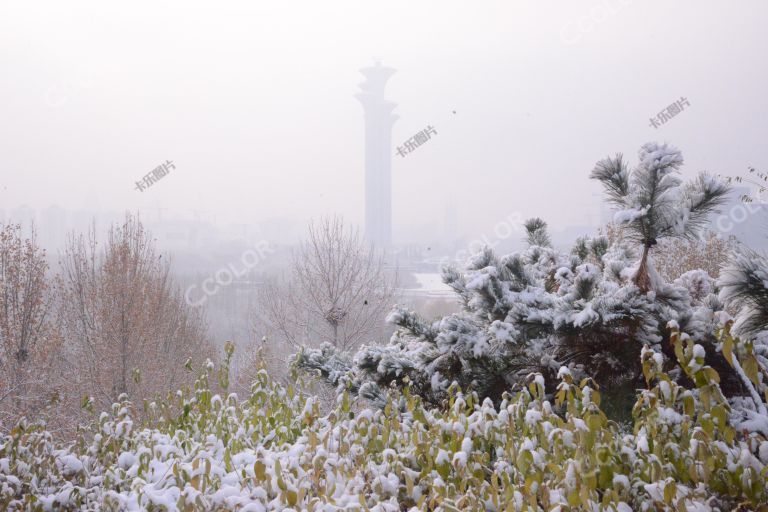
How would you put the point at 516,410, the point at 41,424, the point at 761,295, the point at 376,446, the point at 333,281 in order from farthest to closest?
the point at 333,281, the point at 41,424, the point at 376,446, the point at 516,410, the point at 761,295

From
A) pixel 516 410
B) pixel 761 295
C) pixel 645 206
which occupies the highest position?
pixel 645 206

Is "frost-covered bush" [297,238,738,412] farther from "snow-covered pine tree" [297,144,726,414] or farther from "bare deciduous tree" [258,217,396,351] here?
"bare deciduous tree" [258,217,396,351]

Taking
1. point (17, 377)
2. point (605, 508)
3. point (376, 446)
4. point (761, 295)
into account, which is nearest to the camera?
point (605, 508)

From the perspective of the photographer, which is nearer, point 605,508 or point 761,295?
point 605,508

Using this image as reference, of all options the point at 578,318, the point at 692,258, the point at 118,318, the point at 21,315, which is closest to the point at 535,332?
the point at 578,318

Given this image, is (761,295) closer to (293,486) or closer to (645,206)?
(645,206)

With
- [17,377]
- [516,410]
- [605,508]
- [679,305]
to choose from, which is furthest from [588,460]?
[17,377]

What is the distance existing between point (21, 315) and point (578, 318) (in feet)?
42.1

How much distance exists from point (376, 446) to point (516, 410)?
773mm

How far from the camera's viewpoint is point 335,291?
1582 cm

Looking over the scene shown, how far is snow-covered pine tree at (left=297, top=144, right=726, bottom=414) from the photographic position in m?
4.03

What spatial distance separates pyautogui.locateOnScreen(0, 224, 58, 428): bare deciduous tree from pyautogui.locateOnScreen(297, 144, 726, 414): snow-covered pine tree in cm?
1077

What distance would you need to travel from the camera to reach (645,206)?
4172mm

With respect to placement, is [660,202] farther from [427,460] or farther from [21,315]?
[21,315]
